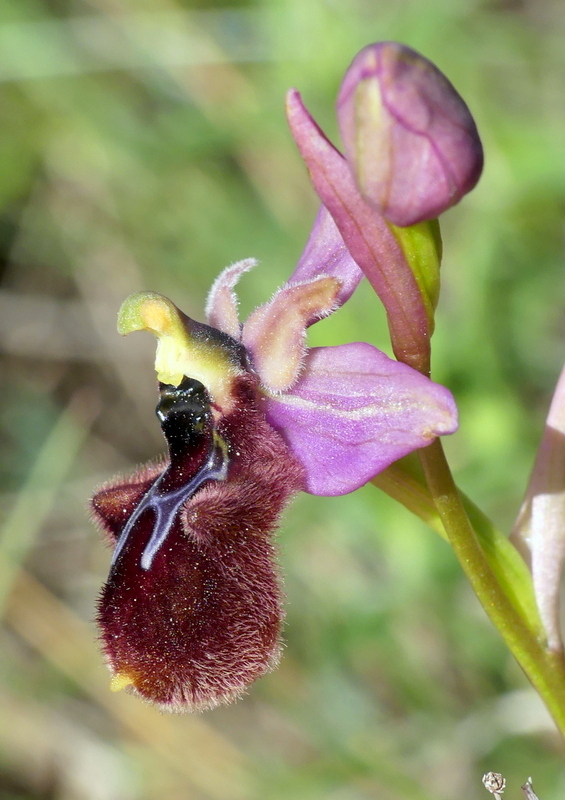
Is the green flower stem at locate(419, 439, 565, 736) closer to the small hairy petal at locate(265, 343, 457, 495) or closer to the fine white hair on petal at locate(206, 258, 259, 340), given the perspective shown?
the small hairy petal at locate(265, 343, 457, 495)

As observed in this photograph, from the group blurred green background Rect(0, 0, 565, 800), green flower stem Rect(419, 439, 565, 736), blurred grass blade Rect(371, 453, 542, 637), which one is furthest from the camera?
blurred green background Rect(0, 0, 565, 800)

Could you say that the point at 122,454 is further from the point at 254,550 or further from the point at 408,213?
the point at 408,213

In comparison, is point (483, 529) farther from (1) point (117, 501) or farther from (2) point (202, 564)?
(1) point (117, 501)

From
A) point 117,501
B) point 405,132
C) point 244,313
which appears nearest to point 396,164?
point 405,132

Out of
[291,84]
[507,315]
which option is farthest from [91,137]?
[507,315]

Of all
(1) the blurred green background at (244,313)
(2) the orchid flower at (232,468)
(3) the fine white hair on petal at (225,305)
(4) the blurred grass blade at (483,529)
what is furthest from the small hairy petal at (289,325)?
(1) the blurred green background at (244,313)

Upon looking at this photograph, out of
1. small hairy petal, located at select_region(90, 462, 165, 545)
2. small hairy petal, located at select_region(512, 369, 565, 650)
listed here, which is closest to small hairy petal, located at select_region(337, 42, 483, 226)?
small hairy petal, located at select_region(512, 369, 565, 650)
